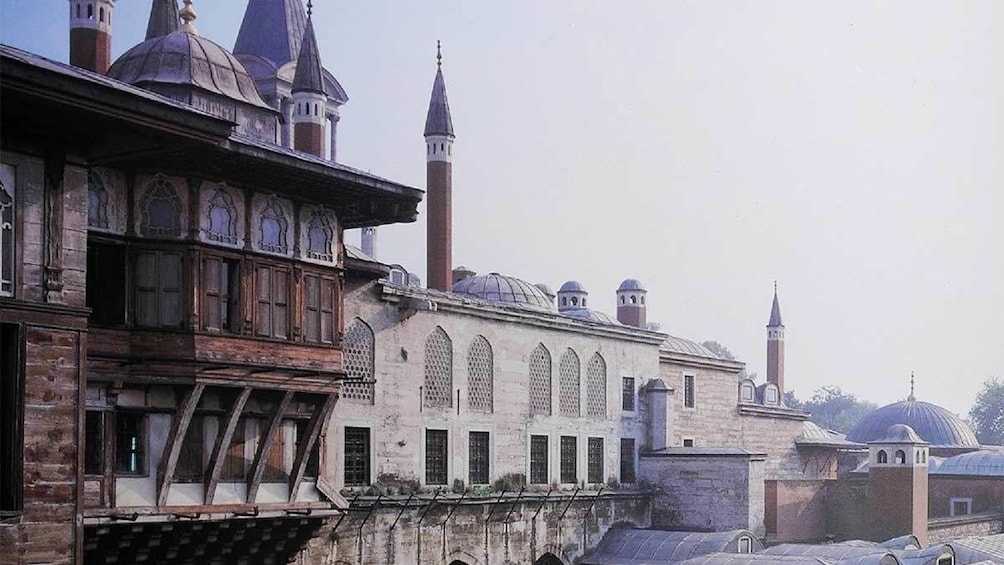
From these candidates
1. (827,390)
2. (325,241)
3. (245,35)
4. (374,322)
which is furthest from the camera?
(827,390)

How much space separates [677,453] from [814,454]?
46.8 feet

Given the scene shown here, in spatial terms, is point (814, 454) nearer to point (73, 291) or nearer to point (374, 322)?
point (374, 322)

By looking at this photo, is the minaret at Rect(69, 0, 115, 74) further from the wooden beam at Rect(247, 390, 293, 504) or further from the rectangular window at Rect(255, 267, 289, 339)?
the wooden beam at Rect(247, 390, 293, 504)

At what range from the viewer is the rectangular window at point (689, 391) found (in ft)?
124

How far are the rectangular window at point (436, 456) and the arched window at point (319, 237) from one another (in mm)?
8106

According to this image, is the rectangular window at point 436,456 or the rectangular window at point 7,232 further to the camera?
the rectangular window at point 436,456

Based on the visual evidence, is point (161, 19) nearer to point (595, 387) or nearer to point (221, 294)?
point (595, 387)

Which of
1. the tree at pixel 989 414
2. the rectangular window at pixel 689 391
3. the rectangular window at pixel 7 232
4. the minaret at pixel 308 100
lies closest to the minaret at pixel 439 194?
the minaret at pixel 308 100

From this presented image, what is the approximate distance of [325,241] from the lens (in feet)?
66.2

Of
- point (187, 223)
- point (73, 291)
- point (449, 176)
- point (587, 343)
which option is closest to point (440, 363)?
point (587, 343)

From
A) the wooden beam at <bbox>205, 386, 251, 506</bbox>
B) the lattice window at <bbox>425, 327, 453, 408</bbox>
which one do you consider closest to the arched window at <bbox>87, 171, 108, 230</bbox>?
the wooden beam at <bbox>205, 386, 251, 506</bbox>

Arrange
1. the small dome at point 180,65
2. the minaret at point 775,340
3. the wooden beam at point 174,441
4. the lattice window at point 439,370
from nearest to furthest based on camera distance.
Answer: the wooden beam at point 174,441 < the small dome at point 180,65 < the lattice window at point 439,370 < the minaret at point 775,340

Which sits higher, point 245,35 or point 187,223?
point 245,35

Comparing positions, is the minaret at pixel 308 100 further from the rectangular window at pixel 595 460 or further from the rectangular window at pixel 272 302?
the rectangular window at pixel 272 302
